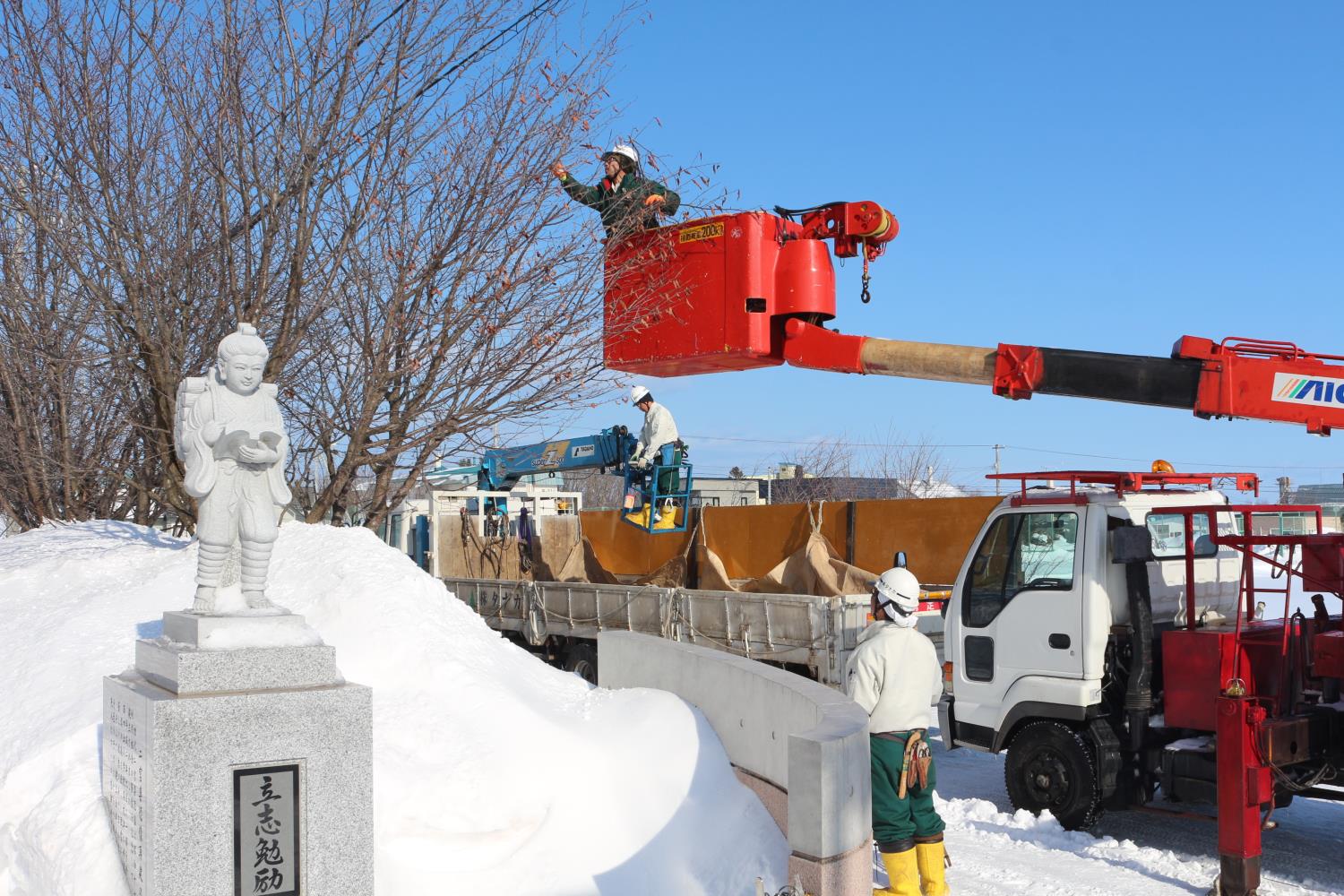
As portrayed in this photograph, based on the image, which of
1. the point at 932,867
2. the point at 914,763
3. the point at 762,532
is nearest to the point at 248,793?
the point at 914,763

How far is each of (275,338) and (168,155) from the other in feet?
6.10

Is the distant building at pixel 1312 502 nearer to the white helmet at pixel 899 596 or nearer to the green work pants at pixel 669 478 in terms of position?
the green work pants at pixel 669 478

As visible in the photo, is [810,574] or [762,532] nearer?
[810,574]

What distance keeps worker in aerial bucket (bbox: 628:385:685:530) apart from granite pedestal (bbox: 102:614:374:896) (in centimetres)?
733

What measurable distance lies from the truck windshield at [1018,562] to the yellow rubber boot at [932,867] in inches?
115

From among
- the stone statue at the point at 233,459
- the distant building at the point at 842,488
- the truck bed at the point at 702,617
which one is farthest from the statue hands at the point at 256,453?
the distant building at the point at 842,488

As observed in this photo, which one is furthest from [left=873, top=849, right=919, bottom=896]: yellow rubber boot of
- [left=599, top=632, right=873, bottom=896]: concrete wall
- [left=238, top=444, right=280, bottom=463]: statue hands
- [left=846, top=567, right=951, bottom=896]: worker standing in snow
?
[left=238, top=444, right=280, bottom=463]: statue hands

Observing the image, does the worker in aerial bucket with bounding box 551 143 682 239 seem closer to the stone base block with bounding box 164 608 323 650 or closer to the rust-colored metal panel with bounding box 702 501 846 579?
the rust-colored metal panel with bounding box 702 501 846 579

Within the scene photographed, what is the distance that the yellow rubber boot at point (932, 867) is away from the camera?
6406 millimetres

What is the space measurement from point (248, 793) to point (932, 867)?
11.9 ft

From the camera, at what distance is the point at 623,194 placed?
10.3m

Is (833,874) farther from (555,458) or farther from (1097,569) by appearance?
(555,458)

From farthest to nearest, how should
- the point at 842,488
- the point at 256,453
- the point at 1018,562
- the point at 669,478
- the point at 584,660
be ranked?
the point at 842,488
the point at 584,660
the point at 669,478
the point at 1018,562
the point at 256,453

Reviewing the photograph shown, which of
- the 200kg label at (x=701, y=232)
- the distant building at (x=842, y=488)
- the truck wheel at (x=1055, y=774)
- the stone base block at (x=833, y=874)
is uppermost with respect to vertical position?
the 200kg label at (x=701, y=232)
